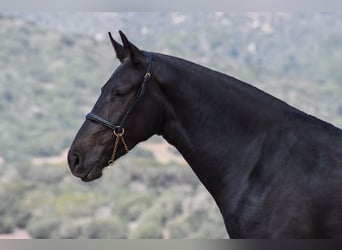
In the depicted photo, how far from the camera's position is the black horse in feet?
9.78

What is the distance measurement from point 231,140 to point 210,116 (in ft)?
0.55

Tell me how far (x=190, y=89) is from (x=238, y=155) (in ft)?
1.40

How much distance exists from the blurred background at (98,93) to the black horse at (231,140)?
15.1 metres

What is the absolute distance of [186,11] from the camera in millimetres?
4355

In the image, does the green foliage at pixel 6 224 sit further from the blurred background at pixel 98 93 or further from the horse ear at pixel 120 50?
the horse ear at pixel 120 50

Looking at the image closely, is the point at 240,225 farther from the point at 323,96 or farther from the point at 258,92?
the point at 323,96

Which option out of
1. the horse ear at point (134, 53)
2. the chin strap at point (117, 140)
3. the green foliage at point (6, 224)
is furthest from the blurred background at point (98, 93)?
the horse ear at point (134, 53)

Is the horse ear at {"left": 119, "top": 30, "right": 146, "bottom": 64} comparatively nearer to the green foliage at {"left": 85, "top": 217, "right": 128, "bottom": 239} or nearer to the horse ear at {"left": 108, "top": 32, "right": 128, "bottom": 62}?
the horse ear at {"left": 108, "top": 32, "right": 128, "bottom": 62}

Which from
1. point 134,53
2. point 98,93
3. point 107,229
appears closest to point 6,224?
point 107,229

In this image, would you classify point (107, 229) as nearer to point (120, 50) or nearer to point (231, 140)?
point (120, 50)

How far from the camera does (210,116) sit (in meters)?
3.29

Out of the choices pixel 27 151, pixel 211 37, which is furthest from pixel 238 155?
pixel 211 37

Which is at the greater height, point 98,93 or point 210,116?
point 98,93

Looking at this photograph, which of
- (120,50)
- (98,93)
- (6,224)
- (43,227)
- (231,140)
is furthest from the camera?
(98,93)
